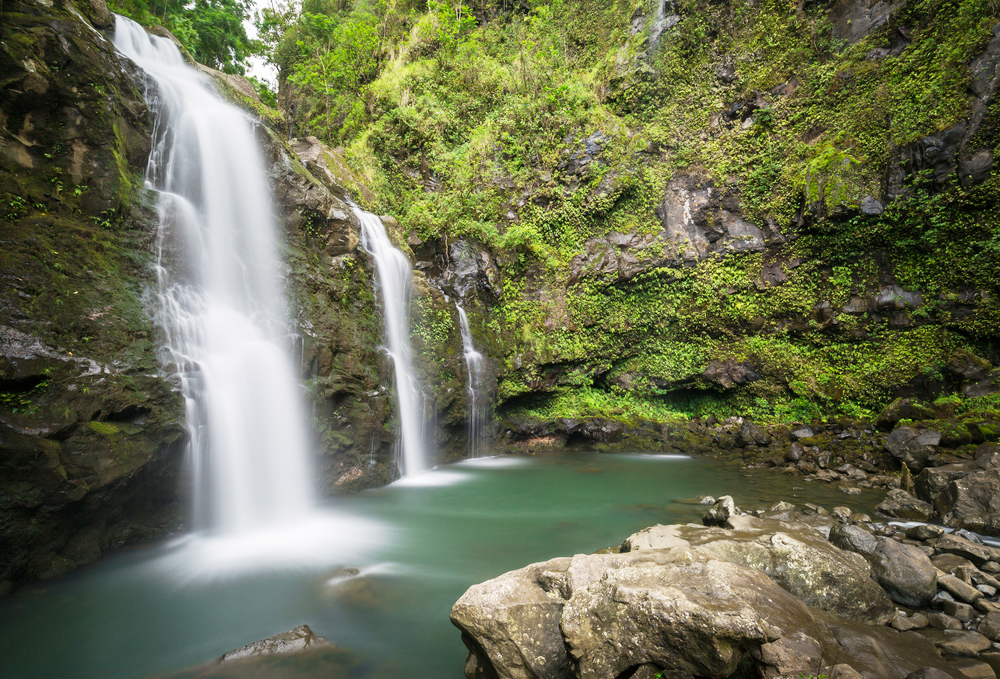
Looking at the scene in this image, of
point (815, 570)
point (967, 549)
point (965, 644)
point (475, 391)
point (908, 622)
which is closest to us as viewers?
point (965, 644)

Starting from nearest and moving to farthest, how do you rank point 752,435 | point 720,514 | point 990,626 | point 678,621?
point 678,621 → point 990,626 → point 720,514 → point 752,435

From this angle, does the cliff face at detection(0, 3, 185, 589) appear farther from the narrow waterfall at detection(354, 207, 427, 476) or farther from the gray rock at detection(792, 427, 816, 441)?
the gray rock at detection(792, 427, 816, 441)

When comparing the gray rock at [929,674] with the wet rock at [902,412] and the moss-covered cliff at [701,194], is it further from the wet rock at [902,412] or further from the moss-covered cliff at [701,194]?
the moss-covered cliff at [701,194]

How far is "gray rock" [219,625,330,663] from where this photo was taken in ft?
10.9

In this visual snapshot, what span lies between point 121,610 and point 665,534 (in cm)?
529

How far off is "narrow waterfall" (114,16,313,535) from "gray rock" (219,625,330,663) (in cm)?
301

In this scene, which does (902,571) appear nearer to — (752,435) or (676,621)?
(676,621)

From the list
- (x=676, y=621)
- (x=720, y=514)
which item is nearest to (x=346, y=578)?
(x=676, y=621)

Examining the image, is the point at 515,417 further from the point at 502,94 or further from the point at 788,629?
the point at 502,94

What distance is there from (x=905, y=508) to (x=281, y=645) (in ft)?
25.3

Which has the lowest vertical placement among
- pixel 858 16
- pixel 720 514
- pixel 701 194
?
pixel 720 514

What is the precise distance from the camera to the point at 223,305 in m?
6.81

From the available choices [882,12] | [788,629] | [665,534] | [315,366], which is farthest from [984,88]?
[315,366]

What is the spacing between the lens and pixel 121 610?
13.2ft
